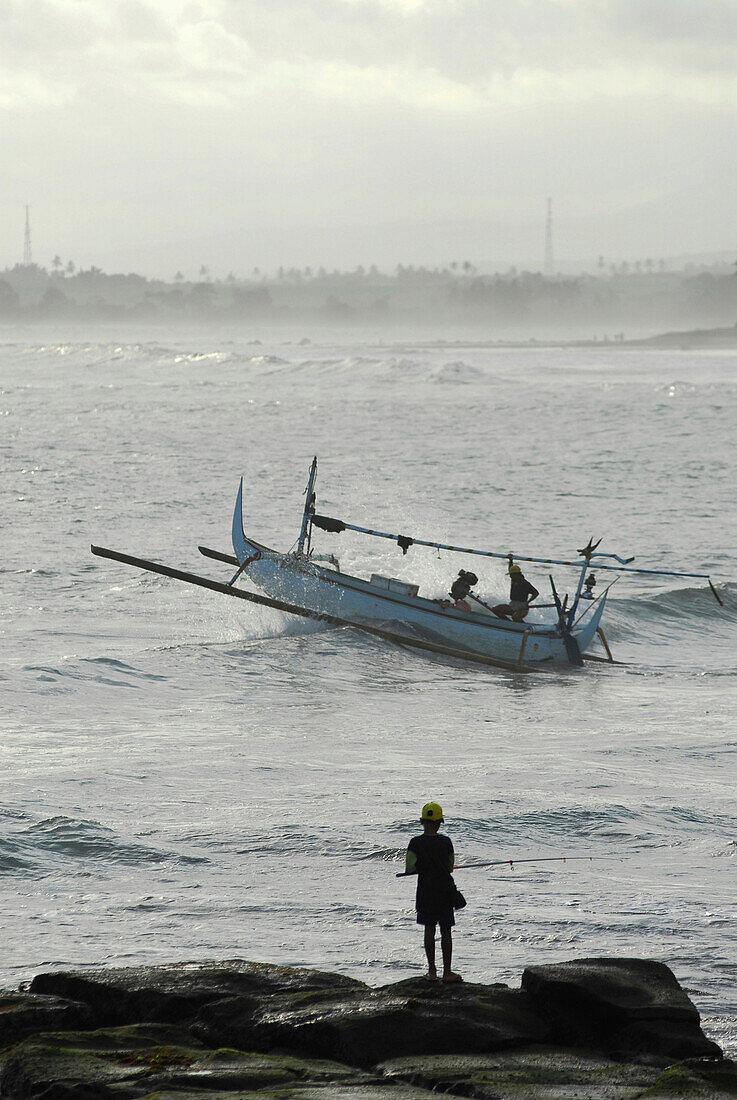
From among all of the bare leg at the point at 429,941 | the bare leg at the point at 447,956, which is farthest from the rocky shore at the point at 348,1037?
the bare leg at the point at 429,941

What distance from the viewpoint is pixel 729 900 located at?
11.0 meters

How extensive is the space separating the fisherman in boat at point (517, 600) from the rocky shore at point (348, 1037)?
1393 cm

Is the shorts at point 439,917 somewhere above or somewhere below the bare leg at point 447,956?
above

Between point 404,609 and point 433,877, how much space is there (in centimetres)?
1352

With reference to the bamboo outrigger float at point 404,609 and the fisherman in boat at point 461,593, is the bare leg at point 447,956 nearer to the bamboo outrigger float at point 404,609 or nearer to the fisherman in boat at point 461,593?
the bamboo outrigger float at point 404,609

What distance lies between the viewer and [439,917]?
A: 827cm

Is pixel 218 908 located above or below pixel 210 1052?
below

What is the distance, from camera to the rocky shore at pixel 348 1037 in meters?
6.60

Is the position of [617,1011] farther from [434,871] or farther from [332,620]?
[332,620]

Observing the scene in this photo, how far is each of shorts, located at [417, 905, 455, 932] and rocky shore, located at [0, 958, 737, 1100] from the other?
0.42 metres

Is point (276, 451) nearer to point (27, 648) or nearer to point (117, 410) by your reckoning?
point (117, 410)

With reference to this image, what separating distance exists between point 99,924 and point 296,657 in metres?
12.0

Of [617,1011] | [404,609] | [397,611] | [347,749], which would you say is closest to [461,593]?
[404,609]

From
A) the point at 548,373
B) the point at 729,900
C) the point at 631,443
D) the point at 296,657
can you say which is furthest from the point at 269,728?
the point at 548,373
